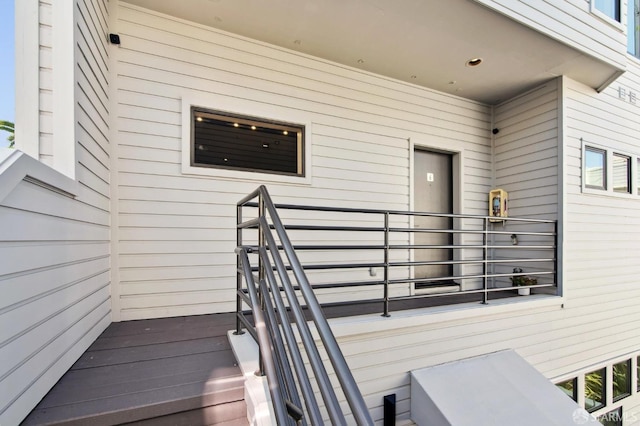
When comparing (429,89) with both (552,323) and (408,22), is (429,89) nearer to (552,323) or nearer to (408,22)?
(408,22)

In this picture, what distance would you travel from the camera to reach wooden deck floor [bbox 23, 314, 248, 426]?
127 centimetres

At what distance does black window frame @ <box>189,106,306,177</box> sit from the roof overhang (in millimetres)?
890

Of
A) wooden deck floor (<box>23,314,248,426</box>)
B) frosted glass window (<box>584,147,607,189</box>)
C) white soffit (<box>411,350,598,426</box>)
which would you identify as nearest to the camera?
wooden deck floor (<box>23,314,248,426</box>)

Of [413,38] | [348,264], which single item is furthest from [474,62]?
[348,264]

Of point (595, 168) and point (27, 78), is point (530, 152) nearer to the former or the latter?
point (595, 168)

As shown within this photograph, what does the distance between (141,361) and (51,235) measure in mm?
895

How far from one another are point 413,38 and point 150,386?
12.1 feet

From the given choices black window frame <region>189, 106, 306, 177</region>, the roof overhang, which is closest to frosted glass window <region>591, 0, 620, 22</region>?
the roof overhang

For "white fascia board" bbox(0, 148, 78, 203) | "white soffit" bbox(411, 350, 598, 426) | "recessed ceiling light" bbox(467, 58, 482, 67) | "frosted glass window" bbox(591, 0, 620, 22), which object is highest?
"frosted glass window" bbox(591, 0, 620, 22)

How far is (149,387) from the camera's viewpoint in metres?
1.44

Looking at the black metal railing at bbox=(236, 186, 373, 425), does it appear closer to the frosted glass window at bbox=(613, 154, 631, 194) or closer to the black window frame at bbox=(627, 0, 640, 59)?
the frosted glass window at bbox=(613, 154, 631, 194)

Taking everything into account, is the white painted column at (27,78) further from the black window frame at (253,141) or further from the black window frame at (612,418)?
the black window frame at (612,418)

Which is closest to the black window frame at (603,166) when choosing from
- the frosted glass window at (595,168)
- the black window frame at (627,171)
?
the frosted glass window at (595,168)

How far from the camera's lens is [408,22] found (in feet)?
9.12
